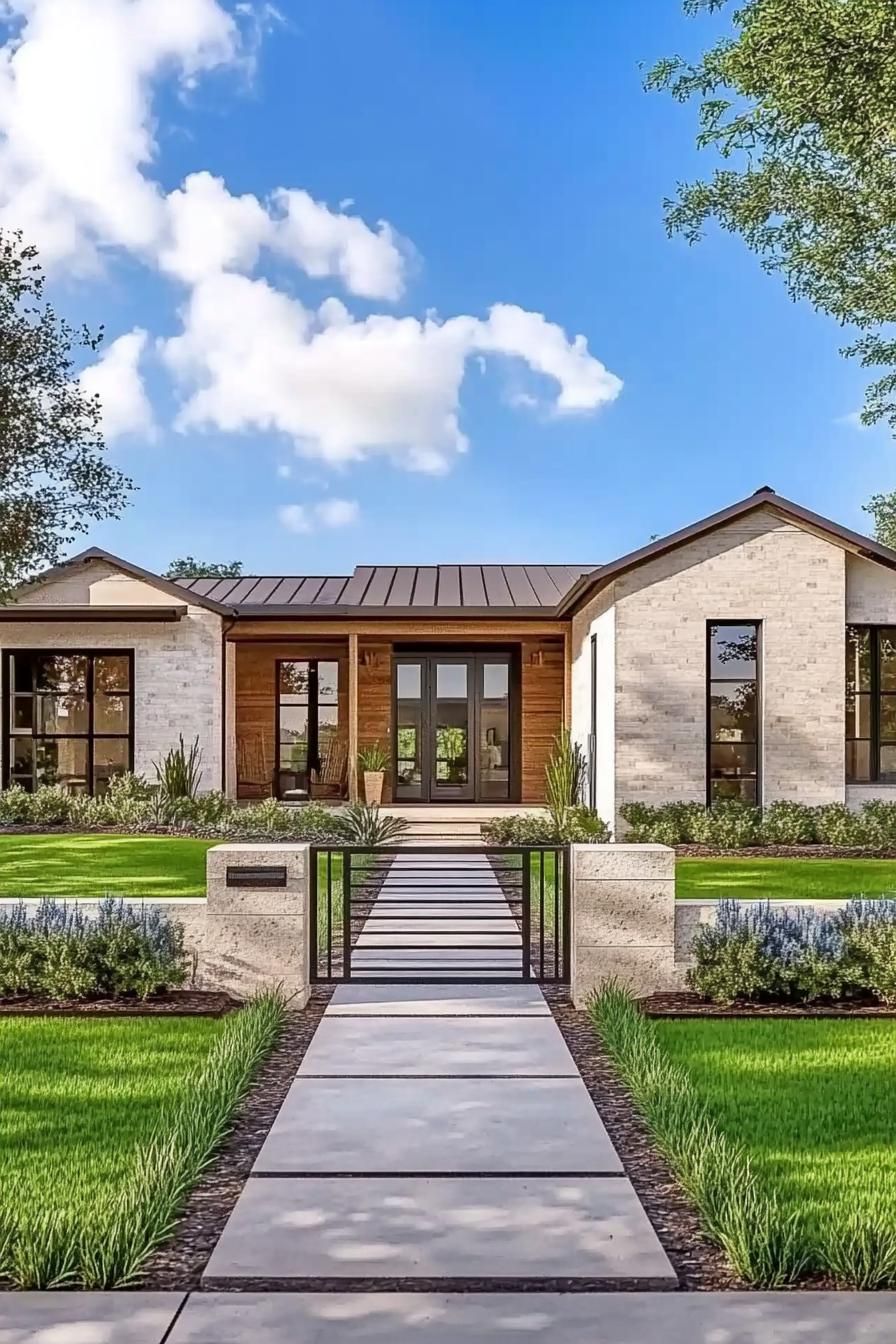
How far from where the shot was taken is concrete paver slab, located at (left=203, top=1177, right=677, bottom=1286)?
10.9ft

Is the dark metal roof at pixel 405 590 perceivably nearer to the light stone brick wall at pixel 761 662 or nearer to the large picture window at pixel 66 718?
the large picture window at pixel 66 718

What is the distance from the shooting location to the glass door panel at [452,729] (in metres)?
19.5

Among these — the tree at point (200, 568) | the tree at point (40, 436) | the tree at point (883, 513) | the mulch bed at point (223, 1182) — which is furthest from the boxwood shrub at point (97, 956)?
the tree at point (200, 568)

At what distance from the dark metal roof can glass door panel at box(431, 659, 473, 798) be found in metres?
1.44

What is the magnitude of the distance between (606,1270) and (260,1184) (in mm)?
1271

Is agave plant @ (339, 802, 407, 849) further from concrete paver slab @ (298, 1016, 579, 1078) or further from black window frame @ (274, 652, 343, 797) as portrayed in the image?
concrete paver slab @ (298, 1016, 579, 1078)

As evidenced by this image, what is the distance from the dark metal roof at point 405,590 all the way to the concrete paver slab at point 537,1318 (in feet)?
48.3

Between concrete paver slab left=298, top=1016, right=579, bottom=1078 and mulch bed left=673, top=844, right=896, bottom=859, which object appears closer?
concrete paver slab left=298, top=1016, right=579, bottom=1078

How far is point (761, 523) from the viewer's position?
576 inches

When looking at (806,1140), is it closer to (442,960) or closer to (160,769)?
(442,960)

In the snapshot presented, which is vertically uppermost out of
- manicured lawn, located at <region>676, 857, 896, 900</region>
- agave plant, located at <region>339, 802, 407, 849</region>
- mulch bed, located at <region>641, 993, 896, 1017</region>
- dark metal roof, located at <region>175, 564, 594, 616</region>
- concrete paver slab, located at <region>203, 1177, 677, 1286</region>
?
dark metal roof, located at <region>175, 564, 594, 616</region>

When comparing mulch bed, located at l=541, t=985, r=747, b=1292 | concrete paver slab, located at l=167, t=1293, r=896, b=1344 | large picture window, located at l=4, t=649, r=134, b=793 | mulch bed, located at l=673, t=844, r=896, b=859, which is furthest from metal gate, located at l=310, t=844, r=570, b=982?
large picture window, located at l=4, t=649, r=134, b=793

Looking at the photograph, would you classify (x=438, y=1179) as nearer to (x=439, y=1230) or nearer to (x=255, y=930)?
(x=439, y=1230)

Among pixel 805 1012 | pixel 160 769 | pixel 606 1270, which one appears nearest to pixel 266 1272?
pixel 606 1270
